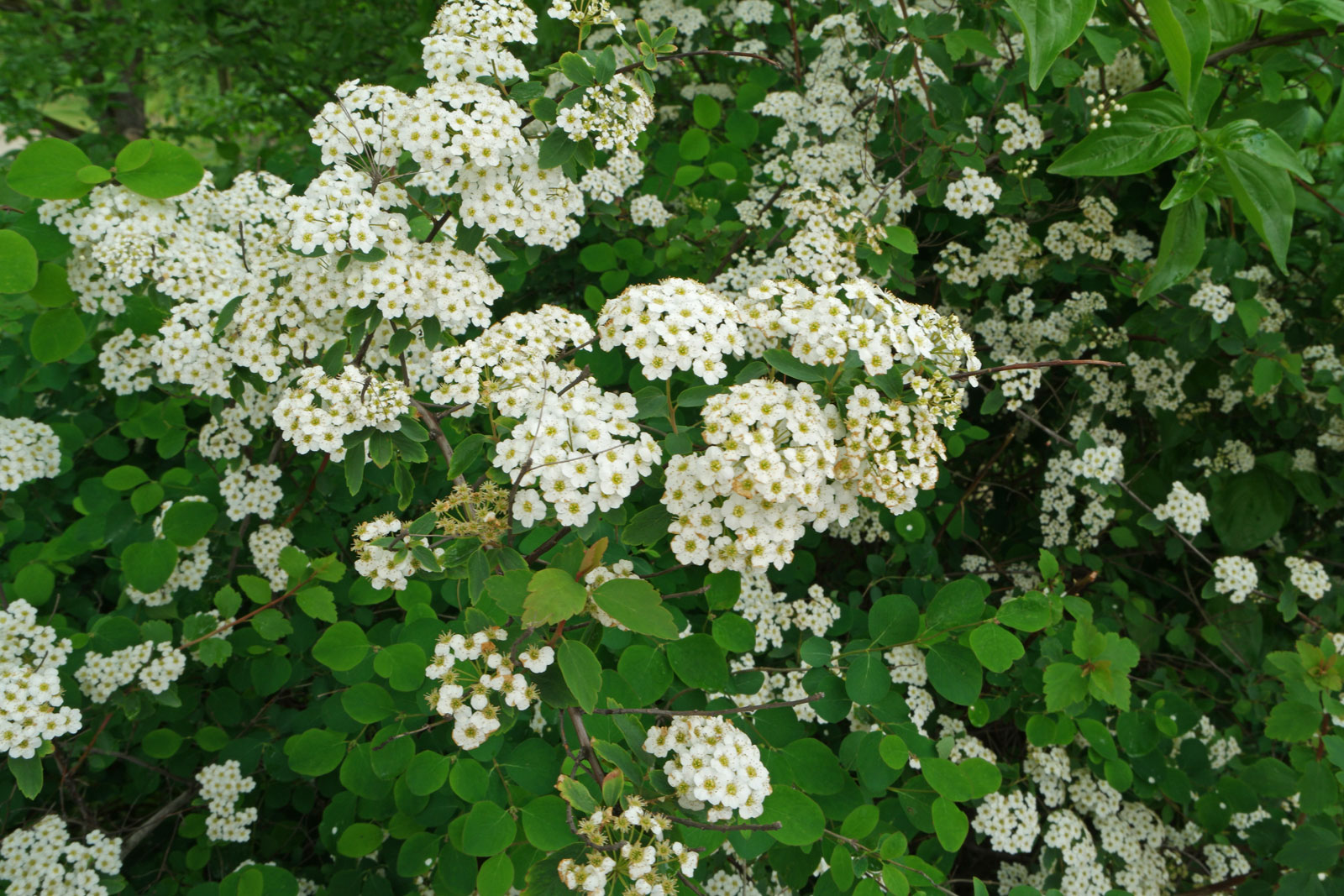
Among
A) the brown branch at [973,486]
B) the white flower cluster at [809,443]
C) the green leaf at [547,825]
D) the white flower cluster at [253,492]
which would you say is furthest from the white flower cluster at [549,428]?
the brown branch at [973,486]

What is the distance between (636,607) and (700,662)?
556 mm

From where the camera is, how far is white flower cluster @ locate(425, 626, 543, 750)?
154cm

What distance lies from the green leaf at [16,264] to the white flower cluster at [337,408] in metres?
0.85

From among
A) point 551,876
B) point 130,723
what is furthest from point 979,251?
point 130,723

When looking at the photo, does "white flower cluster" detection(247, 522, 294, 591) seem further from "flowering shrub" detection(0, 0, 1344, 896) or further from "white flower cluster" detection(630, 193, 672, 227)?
"white flower cluster" detection(630, 193, 672, 227)

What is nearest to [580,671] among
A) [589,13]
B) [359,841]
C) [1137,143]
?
[359,841]

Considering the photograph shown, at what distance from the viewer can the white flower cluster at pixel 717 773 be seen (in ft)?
4.80

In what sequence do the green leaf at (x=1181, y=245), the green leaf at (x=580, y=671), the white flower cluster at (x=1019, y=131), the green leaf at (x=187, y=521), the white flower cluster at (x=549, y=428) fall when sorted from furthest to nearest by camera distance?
the white flower cluster at (x=1019, y=131) → the green leaf at (x=187, y=521) → the green leaf at (x=1181, y=245) → the white flower cluster at (x=549, y=428) → the green leaf at (x=580, y=671)

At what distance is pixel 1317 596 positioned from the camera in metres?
3.04

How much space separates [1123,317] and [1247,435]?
86 centimetres

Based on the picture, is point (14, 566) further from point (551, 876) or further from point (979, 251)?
point (979, 251)

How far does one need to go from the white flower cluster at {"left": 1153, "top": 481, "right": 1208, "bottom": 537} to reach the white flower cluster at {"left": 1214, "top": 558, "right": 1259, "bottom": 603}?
0.50ft

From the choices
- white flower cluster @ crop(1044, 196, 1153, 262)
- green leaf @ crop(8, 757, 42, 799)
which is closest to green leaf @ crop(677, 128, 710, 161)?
white flower cluster @ crop(1044, 196, 1153, 262)

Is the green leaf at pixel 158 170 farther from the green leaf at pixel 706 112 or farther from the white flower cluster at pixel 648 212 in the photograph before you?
the green leaf at pixel 706 112
